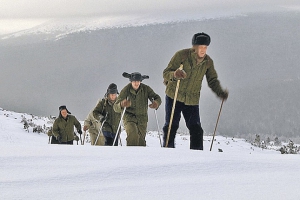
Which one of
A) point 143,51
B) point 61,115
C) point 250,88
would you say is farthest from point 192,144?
point 143,51

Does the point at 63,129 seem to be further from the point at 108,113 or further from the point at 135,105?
the point at 135,105

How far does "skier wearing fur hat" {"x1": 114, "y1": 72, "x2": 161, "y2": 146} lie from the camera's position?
7.05 meters

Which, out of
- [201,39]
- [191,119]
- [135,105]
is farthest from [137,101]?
[201,39]

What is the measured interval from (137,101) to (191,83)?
142 cm

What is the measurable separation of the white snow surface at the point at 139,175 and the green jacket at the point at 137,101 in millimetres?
3556

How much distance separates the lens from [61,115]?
10141 mm

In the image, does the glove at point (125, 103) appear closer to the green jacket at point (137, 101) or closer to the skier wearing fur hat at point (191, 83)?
the green jacket at point (137, 101)

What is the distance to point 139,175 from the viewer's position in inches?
107

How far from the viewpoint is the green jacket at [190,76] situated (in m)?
5.84

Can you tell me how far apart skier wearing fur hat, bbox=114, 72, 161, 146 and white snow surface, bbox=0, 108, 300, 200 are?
11.5ft

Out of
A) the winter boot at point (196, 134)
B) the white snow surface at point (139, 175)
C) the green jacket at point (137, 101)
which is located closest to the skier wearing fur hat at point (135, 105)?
the green jacket at point (137, 101)

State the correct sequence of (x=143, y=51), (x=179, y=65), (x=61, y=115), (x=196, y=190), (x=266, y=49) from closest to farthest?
(x=196, y=190) → (x=179, y=65) → (x=61, y=115) → (x=266, y=49) → (x=143, y=51)

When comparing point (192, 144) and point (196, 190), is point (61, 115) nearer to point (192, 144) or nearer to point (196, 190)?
point (192, 144)

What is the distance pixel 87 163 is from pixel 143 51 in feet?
651
